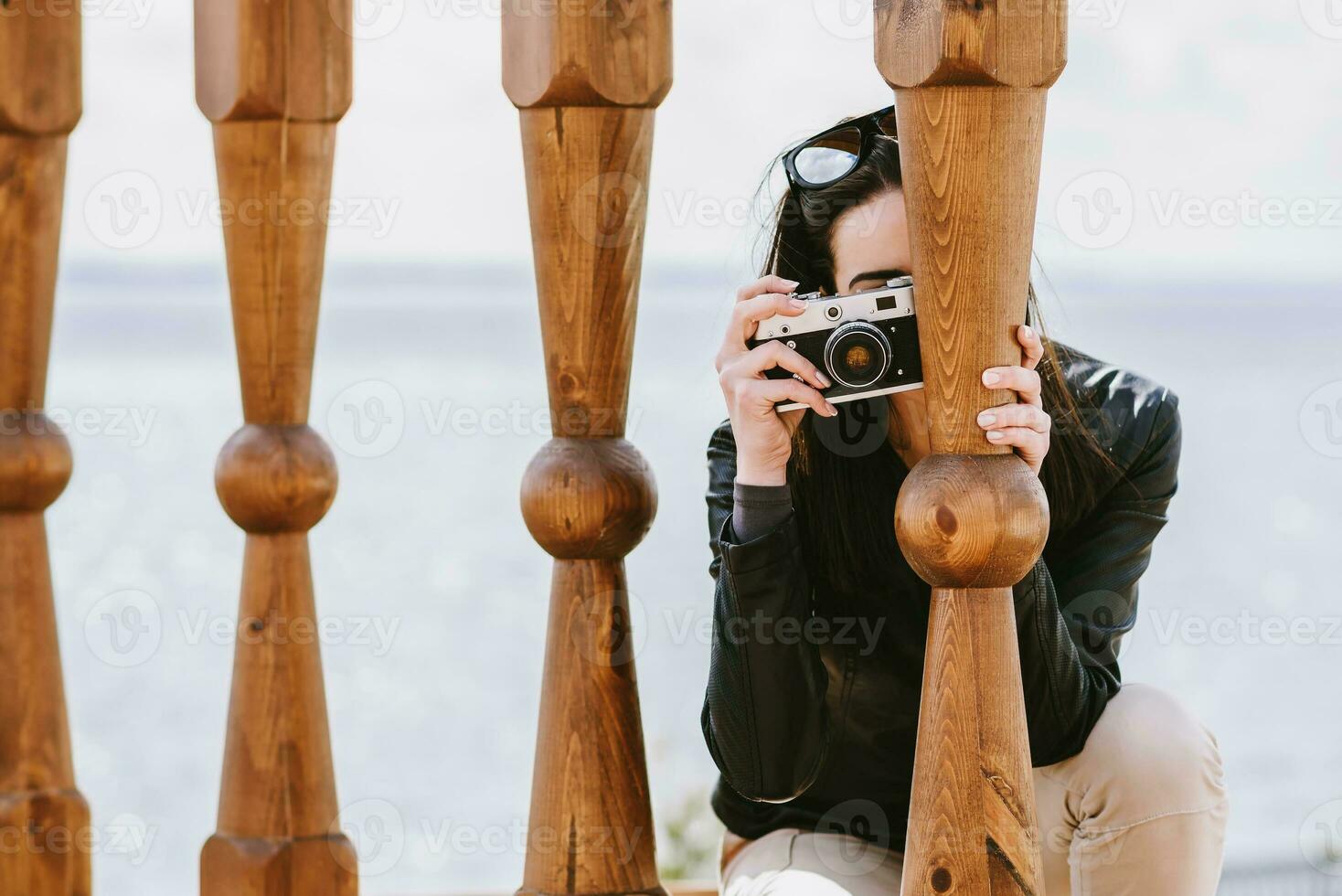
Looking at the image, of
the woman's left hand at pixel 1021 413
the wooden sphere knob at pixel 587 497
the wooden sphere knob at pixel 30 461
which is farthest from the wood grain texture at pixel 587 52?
the wooden sphere knob at pixel 30 461

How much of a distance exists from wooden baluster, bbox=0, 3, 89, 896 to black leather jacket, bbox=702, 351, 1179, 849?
527 mm

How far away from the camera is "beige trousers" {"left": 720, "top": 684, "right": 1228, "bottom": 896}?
1074 millimetres

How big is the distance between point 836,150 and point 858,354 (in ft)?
0.57

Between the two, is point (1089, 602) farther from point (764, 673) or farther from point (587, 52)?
point (587, 52)

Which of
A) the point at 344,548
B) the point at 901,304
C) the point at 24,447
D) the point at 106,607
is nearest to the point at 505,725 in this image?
the point at 344,548

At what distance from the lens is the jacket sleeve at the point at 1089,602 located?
103 centimetres

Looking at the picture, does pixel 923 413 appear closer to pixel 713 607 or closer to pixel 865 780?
pixel 713 607

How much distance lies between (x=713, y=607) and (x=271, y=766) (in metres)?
0.35

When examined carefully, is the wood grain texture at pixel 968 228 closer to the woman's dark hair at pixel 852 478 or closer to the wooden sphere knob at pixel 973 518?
the wooden sphere knob at pixel 973 518

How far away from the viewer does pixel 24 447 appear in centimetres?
119

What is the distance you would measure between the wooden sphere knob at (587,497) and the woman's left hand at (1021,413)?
12.4 inches

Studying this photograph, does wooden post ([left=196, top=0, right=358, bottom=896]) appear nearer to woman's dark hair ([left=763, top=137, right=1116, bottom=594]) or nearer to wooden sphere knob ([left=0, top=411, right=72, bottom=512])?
wooden sphere knob ([left=0, top=411, right=72, bottom=512])

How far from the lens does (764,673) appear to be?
111 cm

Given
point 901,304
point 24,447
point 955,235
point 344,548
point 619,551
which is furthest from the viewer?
point 344,548
